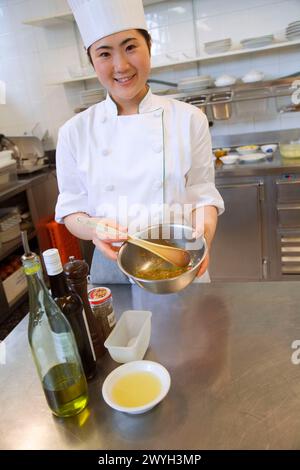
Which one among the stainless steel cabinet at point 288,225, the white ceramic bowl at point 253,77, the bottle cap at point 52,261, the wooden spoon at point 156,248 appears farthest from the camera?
the white ceramic bowl at point 253,77

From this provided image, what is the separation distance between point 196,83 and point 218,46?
28 cm

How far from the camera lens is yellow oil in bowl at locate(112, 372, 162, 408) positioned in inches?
30.1

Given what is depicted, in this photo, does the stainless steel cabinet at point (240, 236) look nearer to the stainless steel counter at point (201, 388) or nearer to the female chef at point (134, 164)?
the female chef at point (134, 164)

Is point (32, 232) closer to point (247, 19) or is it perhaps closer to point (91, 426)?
point (247, 19)

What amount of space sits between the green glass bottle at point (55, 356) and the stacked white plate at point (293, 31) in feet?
8.46

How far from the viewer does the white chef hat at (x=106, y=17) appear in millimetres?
1114

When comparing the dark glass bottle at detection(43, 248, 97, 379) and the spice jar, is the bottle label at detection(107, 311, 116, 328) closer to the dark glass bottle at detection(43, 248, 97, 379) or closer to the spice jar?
the spice jar

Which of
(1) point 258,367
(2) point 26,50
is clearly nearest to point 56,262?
(1) point 258,367

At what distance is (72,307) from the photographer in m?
0.79

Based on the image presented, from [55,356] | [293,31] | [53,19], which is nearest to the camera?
[55,356]

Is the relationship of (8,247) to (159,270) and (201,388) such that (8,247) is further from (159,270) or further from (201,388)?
(201,388)

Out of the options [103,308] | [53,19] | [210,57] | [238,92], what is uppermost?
[53,19]

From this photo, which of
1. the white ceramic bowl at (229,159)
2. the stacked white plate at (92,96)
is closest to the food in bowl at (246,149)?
the white ceramic bowl at (229,159)

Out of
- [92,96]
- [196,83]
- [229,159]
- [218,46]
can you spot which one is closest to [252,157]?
[229,159]
